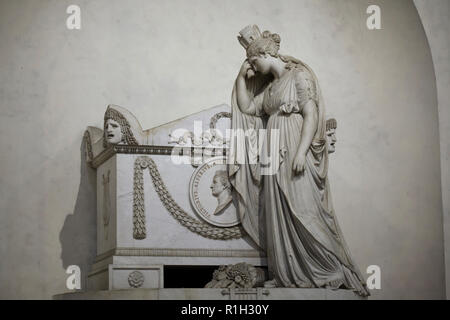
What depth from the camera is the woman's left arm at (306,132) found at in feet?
17.6

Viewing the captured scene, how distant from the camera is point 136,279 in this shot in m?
5.26

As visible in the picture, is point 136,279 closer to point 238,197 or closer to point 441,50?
point 238,197

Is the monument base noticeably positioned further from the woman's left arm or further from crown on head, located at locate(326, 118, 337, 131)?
crown on head, located at locate(326, 118, 337, 131)

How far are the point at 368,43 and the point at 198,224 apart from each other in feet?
9.25

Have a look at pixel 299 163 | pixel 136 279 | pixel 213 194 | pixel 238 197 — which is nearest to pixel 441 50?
pixel 299 163

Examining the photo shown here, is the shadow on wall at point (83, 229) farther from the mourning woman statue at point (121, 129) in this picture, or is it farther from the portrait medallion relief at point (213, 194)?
the portrait medallion relief at point (213, 194)

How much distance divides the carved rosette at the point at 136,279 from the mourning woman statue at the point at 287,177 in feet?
2.55

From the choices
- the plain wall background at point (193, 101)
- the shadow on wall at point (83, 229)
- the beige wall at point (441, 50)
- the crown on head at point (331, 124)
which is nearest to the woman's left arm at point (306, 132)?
the crown on head at point (331, 124)

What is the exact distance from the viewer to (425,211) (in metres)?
7.23

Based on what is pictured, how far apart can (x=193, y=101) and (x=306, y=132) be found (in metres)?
1.87

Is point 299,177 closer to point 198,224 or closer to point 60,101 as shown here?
point 198,224

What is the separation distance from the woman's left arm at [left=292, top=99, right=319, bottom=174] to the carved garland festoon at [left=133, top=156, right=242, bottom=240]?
27.1 inches

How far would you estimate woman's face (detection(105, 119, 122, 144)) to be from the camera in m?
5.49


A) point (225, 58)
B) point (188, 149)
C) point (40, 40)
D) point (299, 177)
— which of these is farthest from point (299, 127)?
point (40, 40)
